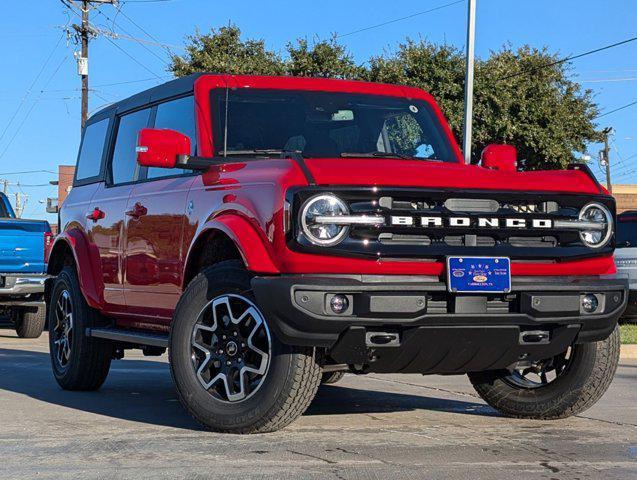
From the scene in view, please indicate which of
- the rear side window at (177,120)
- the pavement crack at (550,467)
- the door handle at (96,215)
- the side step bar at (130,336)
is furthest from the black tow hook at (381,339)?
the door handle at (96,215)

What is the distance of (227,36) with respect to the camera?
38.5m

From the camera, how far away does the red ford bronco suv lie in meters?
5.83

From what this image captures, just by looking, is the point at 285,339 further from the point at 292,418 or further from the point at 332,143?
the point at 332,143

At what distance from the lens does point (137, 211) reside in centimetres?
786

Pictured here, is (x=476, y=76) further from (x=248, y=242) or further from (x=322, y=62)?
(x=248, y=242)

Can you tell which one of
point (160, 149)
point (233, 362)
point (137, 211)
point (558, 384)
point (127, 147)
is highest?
point (127, 147)

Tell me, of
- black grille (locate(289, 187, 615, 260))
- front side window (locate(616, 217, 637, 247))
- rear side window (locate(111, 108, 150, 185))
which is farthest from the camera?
front side window (locate(616, 217, 637, 247))

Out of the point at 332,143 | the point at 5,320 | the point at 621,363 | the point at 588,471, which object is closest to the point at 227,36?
the point at 5,320

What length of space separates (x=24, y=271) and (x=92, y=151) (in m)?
7.47

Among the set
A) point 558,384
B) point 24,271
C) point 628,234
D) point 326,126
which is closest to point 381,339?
point 558,384

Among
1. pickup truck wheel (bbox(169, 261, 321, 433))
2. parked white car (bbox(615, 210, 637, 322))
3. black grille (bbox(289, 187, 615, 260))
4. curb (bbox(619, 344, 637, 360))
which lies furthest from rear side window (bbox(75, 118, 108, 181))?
parked white car (bbox(615, 210, 637, 322))

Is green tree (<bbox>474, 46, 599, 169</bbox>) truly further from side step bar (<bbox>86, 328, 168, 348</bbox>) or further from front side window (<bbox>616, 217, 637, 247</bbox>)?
side step bar (<bbox>86, 328, 168, 348</bbox>)

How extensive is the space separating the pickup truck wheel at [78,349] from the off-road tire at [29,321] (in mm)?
7982

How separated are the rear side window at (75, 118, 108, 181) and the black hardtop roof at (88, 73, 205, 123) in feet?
0.30
